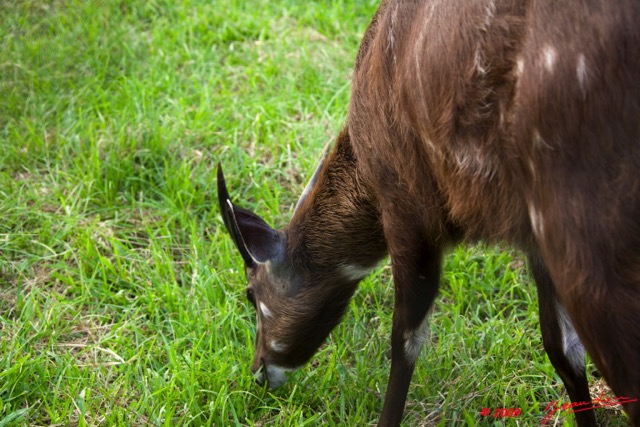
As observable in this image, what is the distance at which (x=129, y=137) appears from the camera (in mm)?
6055

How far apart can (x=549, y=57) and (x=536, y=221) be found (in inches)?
20.8

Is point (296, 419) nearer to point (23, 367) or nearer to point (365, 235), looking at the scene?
point (365, 235)

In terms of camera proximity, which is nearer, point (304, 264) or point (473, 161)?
point (473, 161)

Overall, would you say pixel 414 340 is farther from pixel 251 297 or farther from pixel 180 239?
pixel 180 239

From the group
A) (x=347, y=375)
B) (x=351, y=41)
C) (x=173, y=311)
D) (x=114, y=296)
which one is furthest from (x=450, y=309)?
(x=351, y=41)

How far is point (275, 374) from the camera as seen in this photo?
457cm

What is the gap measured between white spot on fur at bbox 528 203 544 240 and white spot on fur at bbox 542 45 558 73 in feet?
1.49

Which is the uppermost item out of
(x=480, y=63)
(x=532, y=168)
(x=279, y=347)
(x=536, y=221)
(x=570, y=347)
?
(x=480, y=63)

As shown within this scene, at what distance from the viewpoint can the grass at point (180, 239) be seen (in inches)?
176

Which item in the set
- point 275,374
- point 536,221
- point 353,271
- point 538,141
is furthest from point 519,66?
point 275,374

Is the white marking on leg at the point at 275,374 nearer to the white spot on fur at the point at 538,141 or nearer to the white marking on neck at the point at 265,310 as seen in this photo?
the white marking on neck at the point at 265,310

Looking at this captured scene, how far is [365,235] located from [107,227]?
6.64ft

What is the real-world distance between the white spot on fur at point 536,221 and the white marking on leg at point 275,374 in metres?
1.91

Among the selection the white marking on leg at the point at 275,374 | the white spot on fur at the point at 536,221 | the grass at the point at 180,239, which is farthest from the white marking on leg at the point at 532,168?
the white marking on leg at the point at 275,374
